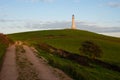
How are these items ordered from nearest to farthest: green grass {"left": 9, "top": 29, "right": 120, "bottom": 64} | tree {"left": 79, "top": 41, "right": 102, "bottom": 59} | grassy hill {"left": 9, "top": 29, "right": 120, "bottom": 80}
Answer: grassy hill {"left": 9, "top": 29, "right": 120, "bottom": 80}
tree {"left": 79, "top": 41, "right": 102, "bottom": 59}
green grass {"left": 9, "top": 29, "right": 120, "bottom": 64}

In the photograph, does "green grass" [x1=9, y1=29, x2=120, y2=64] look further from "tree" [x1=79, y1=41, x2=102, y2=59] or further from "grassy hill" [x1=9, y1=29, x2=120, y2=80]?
"tree" [x1=79, y1=41, x2=102, y2=59]

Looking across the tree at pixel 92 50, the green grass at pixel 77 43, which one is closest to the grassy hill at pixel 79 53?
the green grass at pixel 77 43

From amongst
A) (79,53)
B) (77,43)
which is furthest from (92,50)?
(77,43)

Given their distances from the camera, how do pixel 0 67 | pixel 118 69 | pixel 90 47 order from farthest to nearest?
pixel 90 47
pixel 118 69
pixel 0 67

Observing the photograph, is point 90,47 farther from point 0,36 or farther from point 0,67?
point 0,67

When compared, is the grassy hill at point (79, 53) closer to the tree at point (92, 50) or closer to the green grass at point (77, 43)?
the green grass at point (77, 43)

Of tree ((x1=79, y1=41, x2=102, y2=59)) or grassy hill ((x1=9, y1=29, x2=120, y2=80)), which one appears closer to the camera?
grassy hill ((x1=9, y1=29, x2=120, y2=80))

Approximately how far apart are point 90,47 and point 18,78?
31579 mm

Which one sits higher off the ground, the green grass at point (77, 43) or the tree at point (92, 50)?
the tree at point (92, 50)

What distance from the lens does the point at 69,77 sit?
24.1m

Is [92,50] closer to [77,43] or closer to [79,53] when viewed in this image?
[79,53]

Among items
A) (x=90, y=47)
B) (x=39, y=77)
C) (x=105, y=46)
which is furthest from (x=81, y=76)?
(x=105, y=46)

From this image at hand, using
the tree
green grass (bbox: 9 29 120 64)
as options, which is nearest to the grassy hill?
green grass (bbox: 9 29 120 64)

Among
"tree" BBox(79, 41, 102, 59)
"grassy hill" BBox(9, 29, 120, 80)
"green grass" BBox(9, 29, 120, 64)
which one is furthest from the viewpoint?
"green grass" BBox(9, 29, 120, 64)
